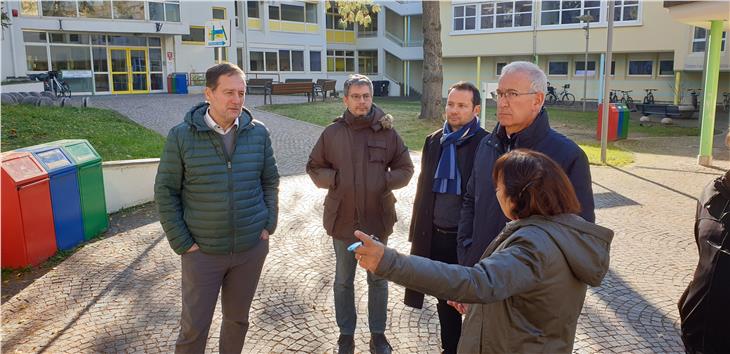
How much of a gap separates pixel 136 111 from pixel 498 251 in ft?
63.5

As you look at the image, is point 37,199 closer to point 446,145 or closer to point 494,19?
point 446,145

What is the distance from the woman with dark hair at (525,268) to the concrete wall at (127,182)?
262 inches

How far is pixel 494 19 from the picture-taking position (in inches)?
1340

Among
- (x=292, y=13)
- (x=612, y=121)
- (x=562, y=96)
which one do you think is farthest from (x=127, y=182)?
(x=292, y=13)

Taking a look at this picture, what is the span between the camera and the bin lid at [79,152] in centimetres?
639

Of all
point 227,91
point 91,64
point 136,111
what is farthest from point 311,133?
point 91,64

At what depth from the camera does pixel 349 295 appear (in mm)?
3910

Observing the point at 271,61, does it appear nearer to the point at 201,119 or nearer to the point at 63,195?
the point at 63,195

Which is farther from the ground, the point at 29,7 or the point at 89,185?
the point at 29,7

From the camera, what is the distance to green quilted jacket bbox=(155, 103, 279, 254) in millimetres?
3156

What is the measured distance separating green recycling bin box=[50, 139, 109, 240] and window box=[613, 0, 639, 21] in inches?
1142

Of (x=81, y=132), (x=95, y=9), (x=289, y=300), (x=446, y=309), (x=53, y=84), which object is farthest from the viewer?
(x=95, y=9)

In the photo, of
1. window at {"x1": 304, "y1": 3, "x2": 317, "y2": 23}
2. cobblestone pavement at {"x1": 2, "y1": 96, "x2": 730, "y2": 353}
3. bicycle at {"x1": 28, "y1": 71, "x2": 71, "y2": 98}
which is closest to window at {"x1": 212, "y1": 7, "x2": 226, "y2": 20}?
window at {"x1": 304, "y1": 3, "x2": 317, "y2": 23}

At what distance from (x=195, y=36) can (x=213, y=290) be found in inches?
1243
